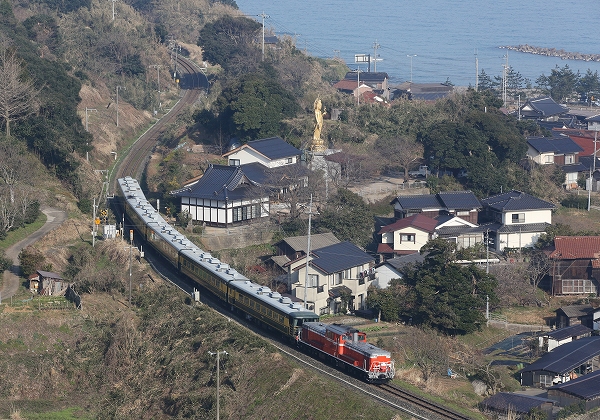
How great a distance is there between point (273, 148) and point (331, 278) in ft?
48.5

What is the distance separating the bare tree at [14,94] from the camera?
Result: 48000 millimetres

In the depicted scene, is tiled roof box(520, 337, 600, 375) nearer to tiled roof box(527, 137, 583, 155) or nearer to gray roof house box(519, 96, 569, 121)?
tiled roof box(527, 137, 583, 155)

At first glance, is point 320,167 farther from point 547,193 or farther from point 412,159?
point 547,193

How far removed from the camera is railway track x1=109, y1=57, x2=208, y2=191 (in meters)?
54.5

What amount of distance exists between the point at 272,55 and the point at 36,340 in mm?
49051

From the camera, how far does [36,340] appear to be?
30.5 meters

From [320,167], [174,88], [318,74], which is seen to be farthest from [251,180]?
[318,74]

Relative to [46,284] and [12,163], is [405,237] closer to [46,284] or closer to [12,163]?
[46,284]

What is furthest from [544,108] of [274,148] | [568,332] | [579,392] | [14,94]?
[579,392]

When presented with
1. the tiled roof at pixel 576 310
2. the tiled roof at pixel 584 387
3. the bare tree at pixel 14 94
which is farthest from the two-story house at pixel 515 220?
the bare tree at pixel 14 94

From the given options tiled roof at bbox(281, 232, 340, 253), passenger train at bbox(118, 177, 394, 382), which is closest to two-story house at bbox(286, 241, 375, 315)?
tiled roof at bbox(281, 232, 340, 253)

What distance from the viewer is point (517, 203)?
1907 inches

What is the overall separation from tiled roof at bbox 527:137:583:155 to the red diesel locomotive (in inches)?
1313

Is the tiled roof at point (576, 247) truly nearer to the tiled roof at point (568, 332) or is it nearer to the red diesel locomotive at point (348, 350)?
the tiled roof at point (568, 332)
